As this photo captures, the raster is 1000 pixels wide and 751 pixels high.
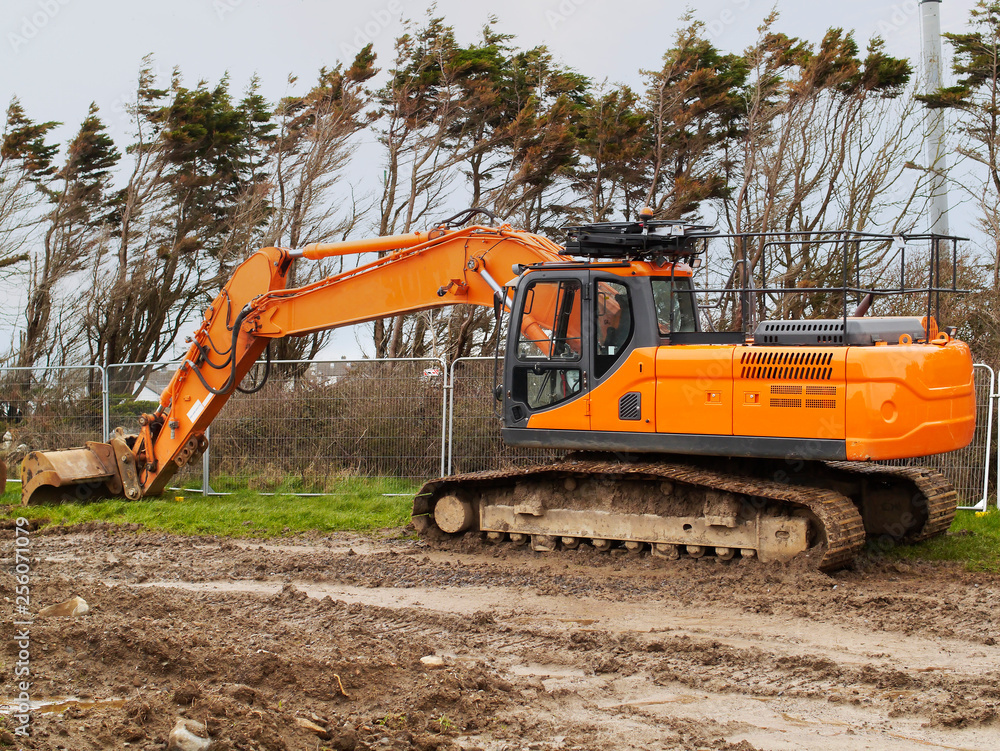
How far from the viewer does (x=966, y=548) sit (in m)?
8.37

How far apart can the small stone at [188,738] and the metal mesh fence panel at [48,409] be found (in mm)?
10485

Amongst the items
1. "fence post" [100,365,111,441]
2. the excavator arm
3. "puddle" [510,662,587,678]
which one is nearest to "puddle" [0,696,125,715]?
"puddle" [510,662,587,678]

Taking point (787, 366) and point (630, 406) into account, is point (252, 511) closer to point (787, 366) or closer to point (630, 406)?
point (630, 406)

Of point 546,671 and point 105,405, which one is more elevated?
point 105,405

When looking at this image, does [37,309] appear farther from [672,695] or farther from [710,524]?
[672,695]

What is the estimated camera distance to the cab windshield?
8094 millimetres

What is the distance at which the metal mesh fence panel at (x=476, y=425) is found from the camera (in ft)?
38.8

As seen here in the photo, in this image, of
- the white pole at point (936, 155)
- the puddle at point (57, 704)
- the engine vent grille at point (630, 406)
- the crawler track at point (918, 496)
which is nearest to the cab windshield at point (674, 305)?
the engine vent grille at point (630, 406)

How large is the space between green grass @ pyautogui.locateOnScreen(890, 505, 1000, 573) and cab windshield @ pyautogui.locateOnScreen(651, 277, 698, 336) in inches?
107

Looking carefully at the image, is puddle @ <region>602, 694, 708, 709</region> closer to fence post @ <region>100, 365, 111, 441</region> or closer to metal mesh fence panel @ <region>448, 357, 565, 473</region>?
metal mesh fence panel @ <region>448, 357, 565, 473</region>

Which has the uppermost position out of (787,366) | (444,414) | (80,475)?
(787,366)

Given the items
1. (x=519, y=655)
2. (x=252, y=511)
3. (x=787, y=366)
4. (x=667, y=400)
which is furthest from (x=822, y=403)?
(x=252, y=511)

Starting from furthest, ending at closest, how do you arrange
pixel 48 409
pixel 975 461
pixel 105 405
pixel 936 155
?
pixel 936 155 < pixel 48 409 < pixel 105 405 < pixel 975 461

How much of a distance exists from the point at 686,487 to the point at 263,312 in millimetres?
4869
